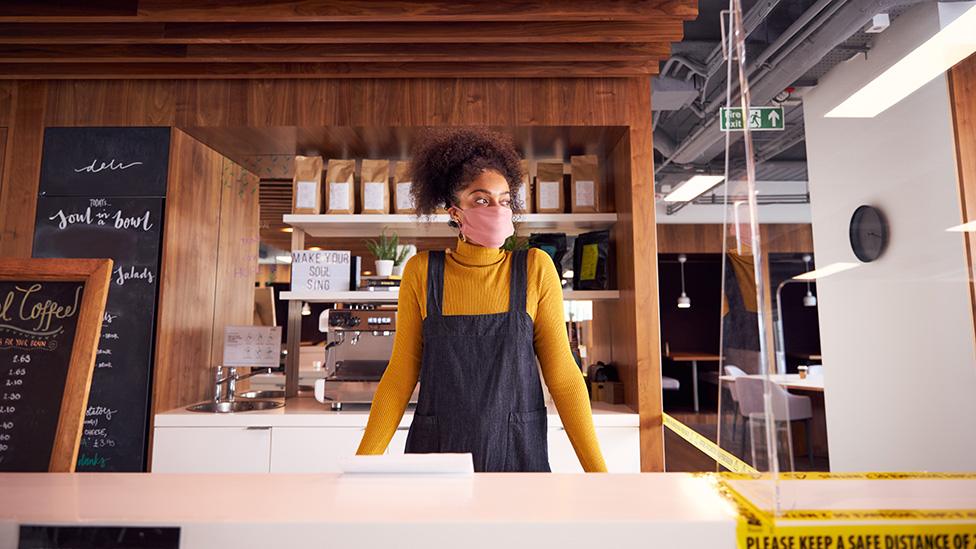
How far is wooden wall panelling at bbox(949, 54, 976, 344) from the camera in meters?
0.62

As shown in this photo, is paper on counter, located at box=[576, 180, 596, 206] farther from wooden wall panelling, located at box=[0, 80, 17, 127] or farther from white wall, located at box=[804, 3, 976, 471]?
wooden wall panelling, located at box=[0, 80, 17, 127]

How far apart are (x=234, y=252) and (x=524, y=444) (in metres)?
2.75

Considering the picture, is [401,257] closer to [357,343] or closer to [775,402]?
[357,343]

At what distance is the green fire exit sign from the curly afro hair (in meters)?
1.03

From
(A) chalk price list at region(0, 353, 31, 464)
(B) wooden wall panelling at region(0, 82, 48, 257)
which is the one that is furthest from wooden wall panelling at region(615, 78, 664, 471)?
(B) wooden wall panelling at region(0, 82, 48, 257)

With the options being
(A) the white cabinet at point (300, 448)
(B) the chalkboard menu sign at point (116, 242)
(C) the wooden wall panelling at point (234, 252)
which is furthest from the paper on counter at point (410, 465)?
(C) the wooden wall panelling at point (234, 252)

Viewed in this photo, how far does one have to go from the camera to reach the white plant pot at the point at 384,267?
315 centimetres

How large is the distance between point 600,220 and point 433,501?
2650 mm

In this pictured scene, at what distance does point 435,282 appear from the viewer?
5.39ft

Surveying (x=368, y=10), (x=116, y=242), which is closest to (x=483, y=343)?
(x=368, y=10)

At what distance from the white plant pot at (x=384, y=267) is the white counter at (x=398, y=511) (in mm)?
2437

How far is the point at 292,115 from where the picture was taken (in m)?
3.01

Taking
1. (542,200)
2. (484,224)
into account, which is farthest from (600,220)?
(484,224)

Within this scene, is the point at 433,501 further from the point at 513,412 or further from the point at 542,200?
the point at 542,200
